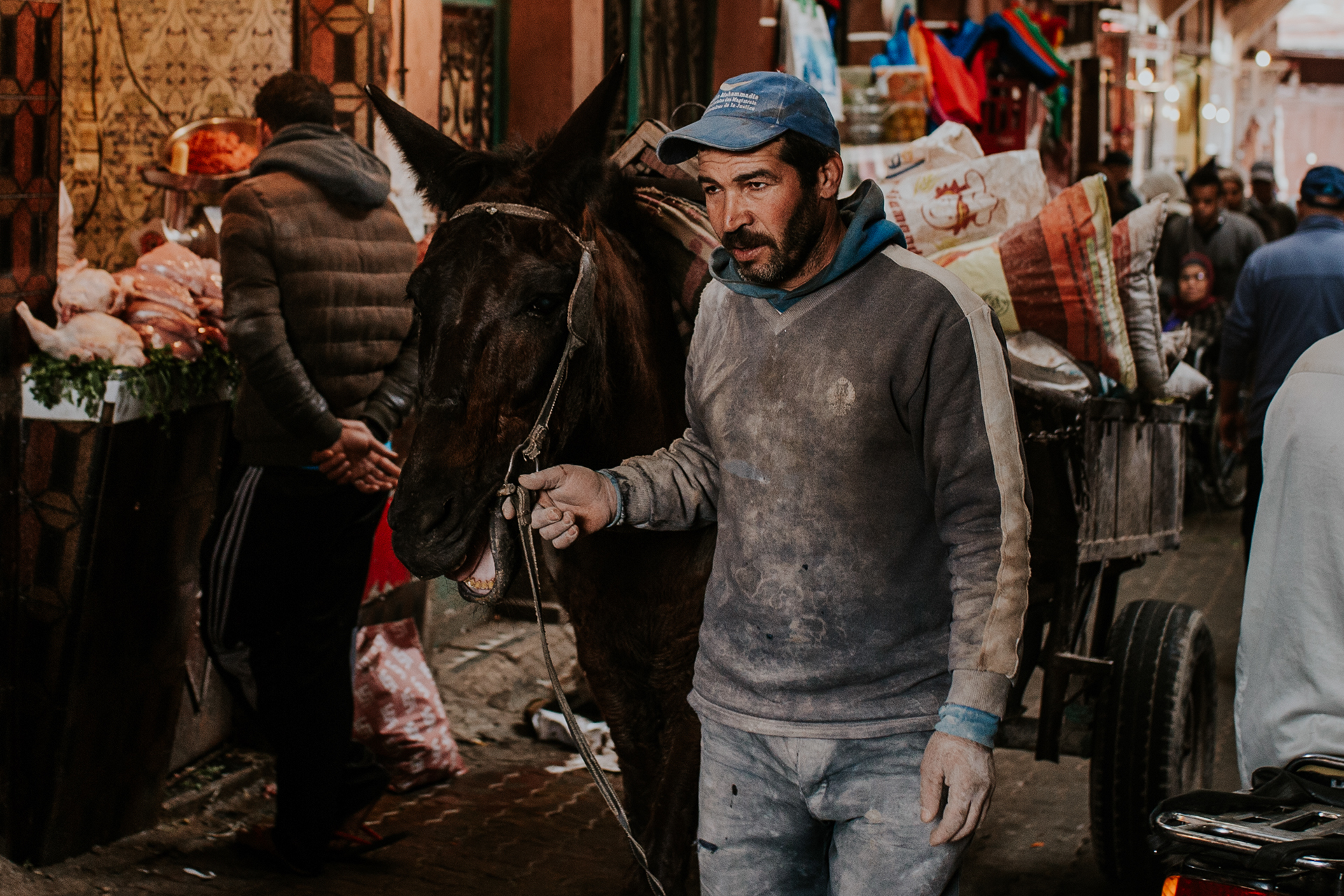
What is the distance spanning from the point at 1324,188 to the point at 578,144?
498cm

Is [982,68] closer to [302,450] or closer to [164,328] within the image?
[164,328]

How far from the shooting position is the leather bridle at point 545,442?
8.54 feet

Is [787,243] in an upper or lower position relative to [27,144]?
lower

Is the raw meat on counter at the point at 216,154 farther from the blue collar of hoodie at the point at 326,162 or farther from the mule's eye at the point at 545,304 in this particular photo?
the mule's eye at the point at 545,304

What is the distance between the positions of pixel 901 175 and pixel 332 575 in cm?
225

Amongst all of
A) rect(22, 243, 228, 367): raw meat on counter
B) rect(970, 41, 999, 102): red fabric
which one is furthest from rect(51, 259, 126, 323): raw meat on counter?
rect(970, 41, 999, 102): red fabric

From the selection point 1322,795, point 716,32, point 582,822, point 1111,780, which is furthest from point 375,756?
point 716,32

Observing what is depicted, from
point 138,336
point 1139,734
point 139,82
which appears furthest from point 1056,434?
point 139,82

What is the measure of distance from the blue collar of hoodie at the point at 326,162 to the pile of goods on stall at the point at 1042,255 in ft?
5.55

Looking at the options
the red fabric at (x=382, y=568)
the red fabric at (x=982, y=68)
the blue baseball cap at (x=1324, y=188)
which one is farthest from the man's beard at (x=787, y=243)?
the red fabric at (x=982, y=68)

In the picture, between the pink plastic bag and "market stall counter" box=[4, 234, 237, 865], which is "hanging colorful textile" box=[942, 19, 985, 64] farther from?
"market stall counter" box=[4, 234, 237, 865]

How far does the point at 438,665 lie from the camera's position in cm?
649

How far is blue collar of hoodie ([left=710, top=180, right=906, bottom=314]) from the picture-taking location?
2367 mm

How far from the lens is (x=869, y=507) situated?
2354 millimetres
